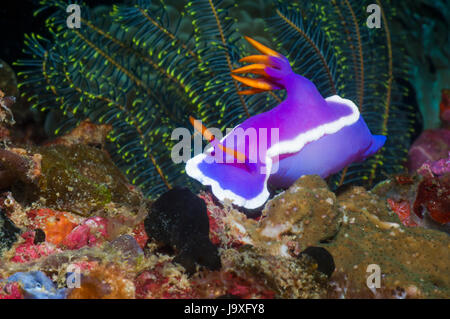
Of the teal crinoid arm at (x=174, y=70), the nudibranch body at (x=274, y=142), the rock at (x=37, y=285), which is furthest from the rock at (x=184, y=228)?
the teal crinoid arm at (x=174, y=70)

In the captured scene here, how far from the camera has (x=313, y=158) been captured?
6.90 feet

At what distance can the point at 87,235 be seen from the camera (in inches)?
83.4

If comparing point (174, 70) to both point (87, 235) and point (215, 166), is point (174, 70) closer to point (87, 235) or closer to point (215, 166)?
point (215, 166)

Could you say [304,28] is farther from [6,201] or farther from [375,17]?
[6,201]

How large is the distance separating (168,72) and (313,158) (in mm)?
1615

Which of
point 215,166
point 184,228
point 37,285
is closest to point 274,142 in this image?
point 215,166

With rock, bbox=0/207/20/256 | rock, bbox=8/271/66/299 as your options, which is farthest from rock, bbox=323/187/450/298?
rock, bbox=0/207/20/256

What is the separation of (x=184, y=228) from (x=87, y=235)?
0.76m

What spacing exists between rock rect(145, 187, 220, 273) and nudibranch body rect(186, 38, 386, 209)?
0.59 ft

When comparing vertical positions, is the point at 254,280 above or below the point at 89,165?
below

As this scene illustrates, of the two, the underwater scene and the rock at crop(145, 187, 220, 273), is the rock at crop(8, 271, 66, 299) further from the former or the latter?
the rock at crop(145, 187, 220, 273)

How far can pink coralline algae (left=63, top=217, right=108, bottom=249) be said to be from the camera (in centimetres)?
210

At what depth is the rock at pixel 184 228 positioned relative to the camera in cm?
159
